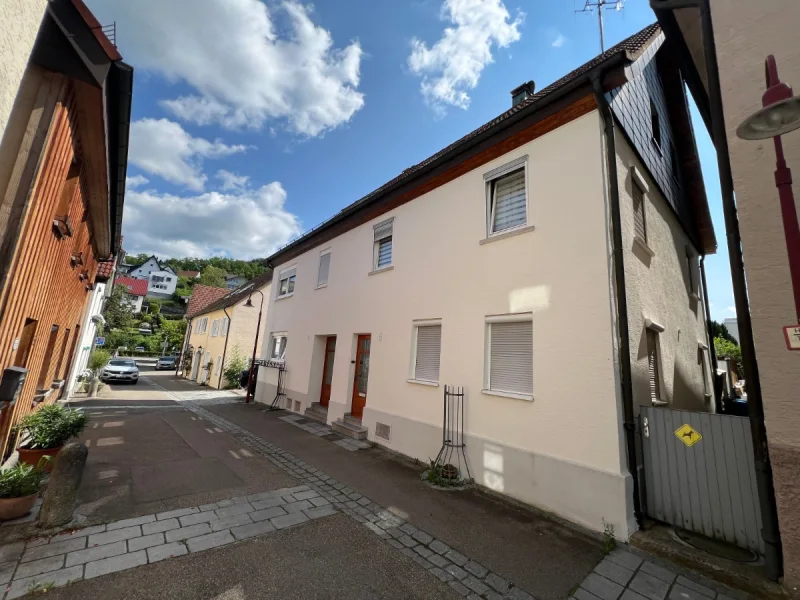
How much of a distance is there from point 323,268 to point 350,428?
18.9 feet

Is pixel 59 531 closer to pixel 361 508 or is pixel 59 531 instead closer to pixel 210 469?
pixel 210 469

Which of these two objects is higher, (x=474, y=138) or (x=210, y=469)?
(x=474, y=138)

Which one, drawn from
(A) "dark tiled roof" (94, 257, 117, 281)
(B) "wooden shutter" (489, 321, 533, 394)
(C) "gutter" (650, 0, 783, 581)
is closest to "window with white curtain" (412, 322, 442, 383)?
(B) "wooden shutter" (489, 321, 533, 394)

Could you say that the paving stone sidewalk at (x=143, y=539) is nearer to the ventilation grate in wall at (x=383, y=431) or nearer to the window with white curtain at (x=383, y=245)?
the ventilation grate in wall at (x=383, y=431)

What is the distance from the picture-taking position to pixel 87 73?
369 centimetres

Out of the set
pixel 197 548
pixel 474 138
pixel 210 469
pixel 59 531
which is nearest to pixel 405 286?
pixel 474 138

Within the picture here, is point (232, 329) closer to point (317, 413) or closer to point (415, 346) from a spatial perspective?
point (317, 413)

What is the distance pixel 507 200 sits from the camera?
6637mm

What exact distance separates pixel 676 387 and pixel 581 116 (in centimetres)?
568

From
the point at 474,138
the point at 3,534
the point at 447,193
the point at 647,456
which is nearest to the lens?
the point at 3,534

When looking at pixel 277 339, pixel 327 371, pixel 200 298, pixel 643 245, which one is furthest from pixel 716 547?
pixel 200 298

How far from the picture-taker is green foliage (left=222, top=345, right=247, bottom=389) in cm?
2008

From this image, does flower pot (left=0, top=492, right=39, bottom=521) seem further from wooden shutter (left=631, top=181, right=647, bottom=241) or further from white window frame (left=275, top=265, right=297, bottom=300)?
white window frame (left=275, top=265, right=297, bottom=300)

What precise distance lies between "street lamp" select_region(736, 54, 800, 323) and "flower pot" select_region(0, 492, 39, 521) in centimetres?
751
